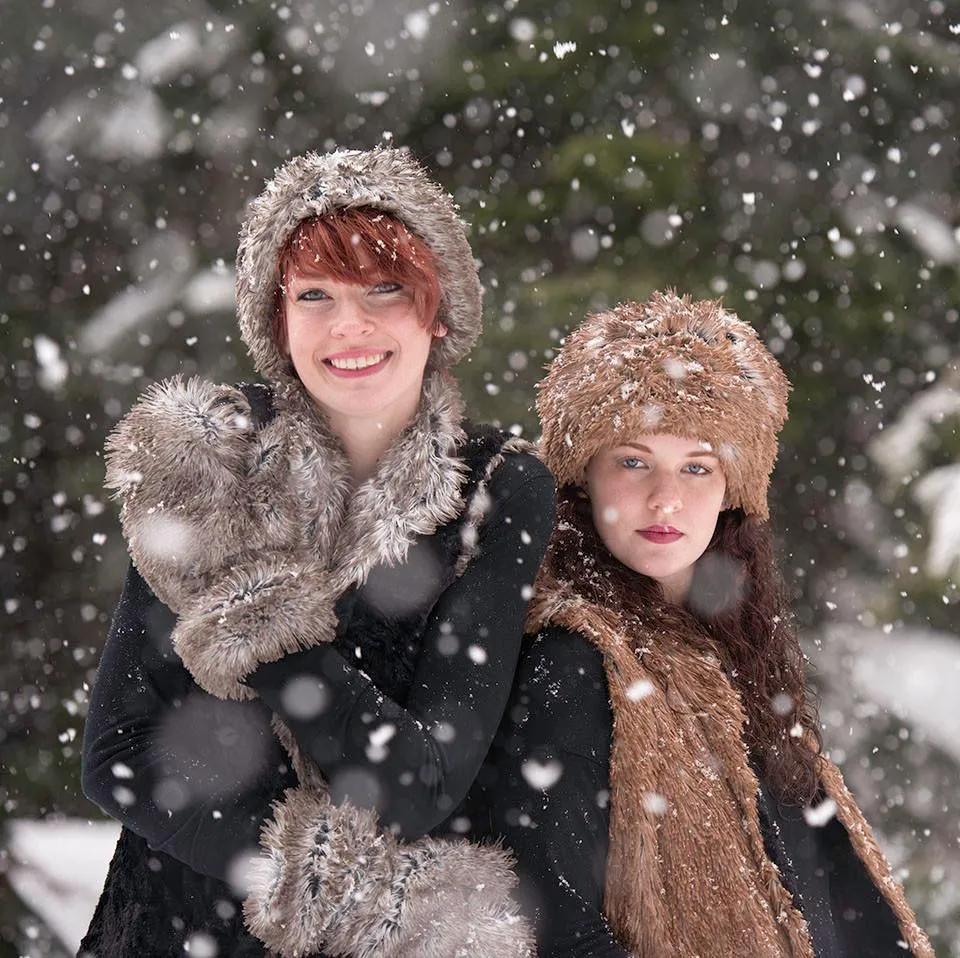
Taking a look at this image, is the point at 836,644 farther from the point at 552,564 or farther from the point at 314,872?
the point at 314,872

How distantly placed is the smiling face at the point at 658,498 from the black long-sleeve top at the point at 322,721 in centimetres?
34

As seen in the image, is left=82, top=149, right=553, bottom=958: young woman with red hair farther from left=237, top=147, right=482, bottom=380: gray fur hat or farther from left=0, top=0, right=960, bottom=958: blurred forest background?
left=0, top=0, right=960, bottom=958: blurred forest background

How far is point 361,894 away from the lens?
2311 millimetres

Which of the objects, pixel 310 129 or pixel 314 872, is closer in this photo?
pixel 314 872

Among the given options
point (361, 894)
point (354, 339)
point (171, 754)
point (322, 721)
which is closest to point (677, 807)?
point (361, 894)

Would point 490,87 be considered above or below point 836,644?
above

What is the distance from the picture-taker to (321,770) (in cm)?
238

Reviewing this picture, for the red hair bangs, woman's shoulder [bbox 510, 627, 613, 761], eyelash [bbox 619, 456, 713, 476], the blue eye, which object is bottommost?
woman's shoulder [bbox 510, 627, 613, 761]

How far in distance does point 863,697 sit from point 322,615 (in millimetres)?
4075

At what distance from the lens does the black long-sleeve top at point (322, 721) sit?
7.32 feet

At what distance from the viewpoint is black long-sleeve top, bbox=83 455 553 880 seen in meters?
2.23

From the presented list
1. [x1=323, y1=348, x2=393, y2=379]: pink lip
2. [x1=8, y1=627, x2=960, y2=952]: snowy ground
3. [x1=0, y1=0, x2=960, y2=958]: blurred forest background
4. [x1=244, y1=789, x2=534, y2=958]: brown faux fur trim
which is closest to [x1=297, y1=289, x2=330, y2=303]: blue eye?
[x1=323, y1=348, x2=393, y2=379]: pink lip

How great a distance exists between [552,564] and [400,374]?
66 centimetres

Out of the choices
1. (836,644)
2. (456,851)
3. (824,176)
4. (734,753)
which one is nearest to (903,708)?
(836,644)
